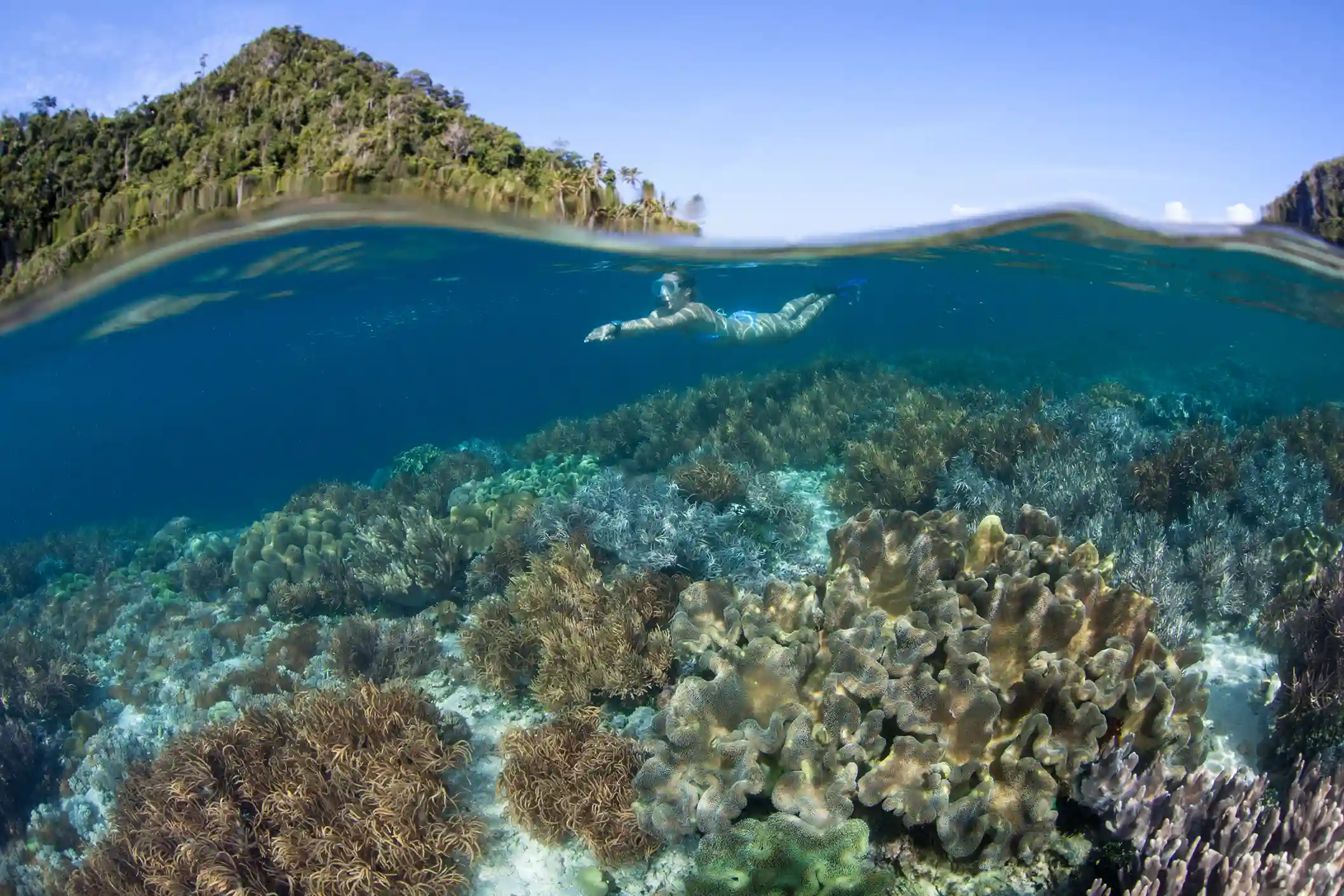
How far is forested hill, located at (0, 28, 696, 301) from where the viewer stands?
10648mm

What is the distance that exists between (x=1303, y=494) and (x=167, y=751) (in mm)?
12100

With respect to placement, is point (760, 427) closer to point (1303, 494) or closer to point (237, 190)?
point (1303, 494)

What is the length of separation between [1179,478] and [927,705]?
7131 mm

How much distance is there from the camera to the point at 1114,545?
282 inches

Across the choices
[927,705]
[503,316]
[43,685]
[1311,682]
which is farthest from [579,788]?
[503,316]

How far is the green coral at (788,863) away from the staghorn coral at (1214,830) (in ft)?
3.45

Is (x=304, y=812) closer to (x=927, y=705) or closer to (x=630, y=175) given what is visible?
(x=927, y=705)

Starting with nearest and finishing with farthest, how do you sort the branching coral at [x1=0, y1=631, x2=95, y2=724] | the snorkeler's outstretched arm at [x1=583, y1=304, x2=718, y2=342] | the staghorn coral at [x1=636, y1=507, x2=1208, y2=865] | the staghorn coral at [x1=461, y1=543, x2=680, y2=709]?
the staghorn coral at [x1=636, y1=507, x2=1208, y2=865]
the staghorn coral at [x1=461, y1=543, x2=680, y2=709]
the branching coral at [x1=0, y1=631, x2=95, y2=724]
the snorkeler's outstretched arm at [x1=583, y1=304, x2=718, y2=342]

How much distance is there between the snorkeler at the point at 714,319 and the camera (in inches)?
685

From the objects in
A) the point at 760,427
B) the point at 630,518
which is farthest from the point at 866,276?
the point at 630,518

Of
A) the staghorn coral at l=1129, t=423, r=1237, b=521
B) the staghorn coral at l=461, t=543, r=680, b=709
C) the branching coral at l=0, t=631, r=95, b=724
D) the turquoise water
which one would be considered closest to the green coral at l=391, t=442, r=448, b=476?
the turquoise water

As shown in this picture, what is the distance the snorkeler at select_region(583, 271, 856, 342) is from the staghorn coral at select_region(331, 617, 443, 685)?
30.0 ft

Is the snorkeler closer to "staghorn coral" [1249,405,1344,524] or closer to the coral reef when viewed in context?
the coral reef

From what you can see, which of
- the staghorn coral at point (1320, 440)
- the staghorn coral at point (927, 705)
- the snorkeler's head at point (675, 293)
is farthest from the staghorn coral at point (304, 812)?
the snorkeler's head at point (675, 293)
